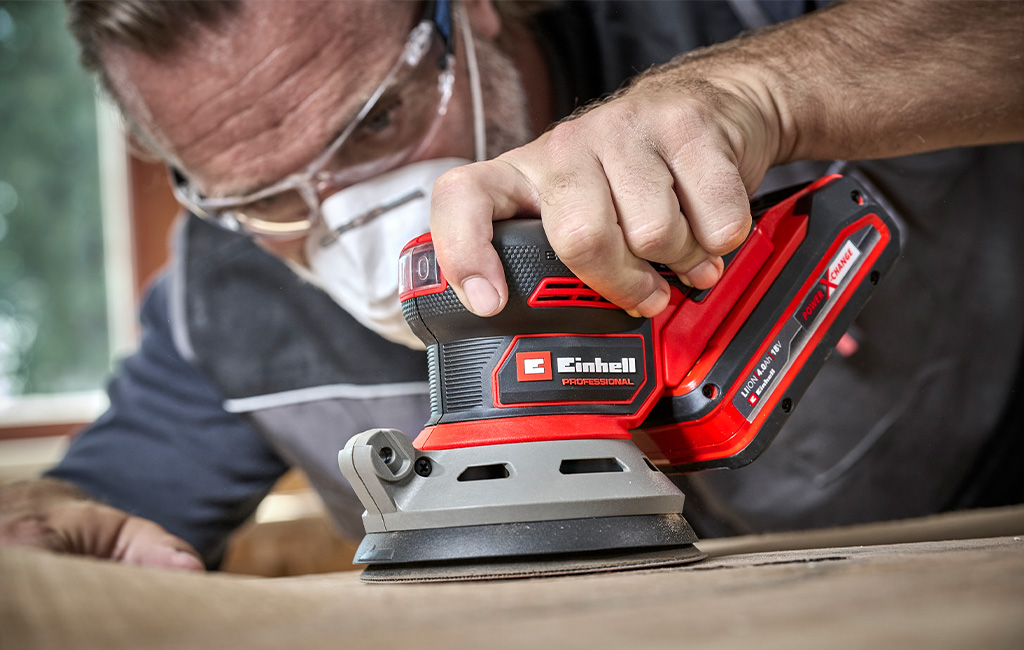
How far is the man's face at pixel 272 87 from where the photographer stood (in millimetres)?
1004

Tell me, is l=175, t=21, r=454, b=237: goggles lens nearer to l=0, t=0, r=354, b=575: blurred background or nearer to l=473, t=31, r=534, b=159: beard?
l=473, t=31, r=534, b=159: beard

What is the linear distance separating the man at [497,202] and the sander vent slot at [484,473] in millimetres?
142

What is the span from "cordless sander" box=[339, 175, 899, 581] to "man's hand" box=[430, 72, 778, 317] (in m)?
0.02

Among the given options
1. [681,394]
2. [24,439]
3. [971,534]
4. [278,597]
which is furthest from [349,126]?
[24,439]

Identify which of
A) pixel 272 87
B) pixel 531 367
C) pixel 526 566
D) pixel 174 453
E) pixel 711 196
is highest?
pixel 272 87

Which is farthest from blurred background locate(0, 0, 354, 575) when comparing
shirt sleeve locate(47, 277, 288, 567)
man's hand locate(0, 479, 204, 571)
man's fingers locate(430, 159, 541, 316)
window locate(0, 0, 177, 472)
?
man's fingers locate(430, 159, 541, 316)

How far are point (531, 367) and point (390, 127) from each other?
1.94ft

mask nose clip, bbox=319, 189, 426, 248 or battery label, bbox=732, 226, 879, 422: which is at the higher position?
mask nose clip, bbox=319, 189, 426, 248

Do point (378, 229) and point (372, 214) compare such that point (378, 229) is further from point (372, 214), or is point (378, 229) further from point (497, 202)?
point (497, 202)

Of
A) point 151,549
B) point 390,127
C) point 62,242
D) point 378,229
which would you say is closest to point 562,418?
point 378,229

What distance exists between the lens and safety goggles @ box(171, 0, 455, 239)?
1062 millimetres

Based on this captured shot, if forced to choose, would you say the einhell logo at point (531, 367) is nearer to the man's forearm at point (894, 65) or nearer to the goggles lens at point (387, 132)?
the man's forearm at point (894, 65)

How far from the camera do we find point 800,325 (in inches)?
29.8

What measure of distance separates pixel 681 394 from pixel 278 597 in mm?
424
